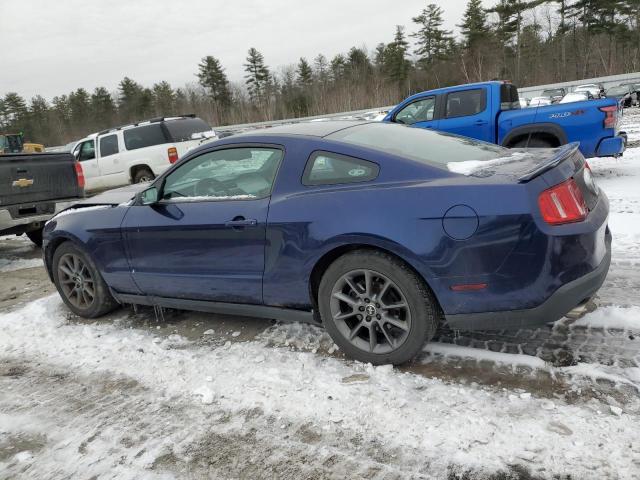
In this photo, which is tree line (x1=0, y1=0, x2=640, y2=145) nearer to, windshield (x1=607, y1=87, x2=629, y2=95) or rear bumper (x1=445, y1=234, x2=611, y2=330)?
windshield (x1=607, y1=87, x2=629, y2=95)

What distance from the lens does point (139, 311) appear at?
4.61 meters

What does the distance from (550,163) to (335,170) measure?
4.20 feet

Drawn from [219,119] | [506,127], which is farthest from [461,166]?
[219,119]

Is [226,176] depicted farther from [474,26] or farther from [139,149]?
[474,26]

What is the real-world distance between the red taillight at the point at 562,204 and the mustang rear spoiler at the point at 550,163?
112 millimetres

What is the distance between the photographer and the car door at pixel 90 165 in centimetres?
1294

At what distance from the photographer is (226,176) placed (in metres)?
3.72

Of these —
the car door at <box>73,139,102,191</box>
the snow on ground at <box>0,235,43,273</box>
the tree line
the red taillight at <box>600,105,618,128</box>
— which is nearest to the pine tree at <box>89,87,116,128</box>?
the tree line

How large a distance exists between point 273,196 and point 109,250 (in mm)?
1767

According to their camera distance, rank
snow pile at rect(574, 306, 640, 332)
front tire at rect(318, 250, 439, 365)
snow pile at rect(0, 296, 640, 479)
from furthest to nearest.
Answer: snow pile at rect(574, 306, 640, 332)
front tire at rect(318, 250, 439, 365)
snow pile at rect(0, 296, 640, 479)

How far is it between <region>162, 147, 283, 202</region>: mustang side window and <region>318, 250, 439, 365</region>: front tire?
2.72 feet

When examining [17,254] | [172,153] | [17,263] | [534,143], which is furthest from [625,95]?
[17,263]

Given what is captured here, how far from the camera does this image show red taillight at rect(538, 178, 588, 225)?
102 inches

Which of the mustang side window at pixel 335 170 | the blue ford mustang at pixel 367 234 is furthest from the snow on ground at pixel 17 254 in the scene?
the mustang side window at pixel 335 170
